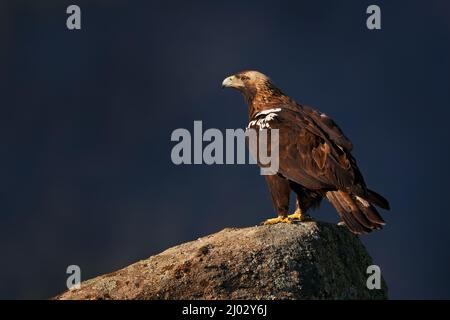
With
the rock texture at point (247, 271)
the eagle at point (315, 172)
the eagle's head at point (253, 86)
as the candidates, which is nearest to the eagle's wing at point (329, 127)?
the eagle at point (315, 172)

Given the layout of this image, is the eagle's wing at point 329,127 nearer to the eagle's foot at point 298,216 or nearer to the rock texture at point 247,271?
the eagle's foot at point 298,216

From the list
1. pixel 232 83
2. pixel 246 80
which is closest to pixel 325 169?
pixel 246 80

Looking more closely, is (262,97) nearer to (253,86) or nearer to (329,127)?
(253,86)

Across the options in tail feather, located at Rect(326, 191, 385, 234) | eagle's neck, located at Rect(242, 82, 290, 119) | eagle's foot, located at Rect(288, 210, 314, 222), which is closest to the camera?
tail feather, located at Rect(326, 191, 385, 234)

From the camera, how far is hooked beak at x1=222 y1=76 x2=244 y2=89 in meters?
15.0

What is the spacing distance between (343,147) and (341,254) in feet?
7.57

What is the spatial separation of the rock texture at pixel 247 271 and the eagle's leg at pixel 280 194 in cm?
119

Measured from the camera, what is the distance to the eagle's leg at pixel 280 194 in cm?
1212

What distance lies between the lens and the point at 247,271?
9.94m

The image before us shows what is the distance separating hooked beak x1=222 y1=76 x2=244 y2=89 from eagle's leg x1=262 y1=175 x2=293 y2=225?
294 cm

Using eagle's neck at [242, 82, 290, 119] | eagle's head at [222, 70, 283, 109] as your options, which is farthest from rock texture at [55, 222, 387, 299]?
eagle's head at [222, 70, 283, 109]

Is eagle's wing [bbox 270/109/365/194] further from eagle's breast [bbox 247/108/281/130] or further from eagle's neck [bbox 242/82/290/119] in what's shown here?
eagle's neck [bbox 242/82/290/119]
